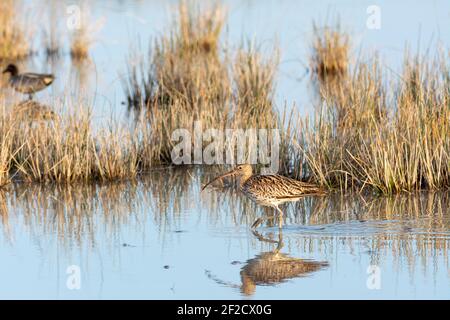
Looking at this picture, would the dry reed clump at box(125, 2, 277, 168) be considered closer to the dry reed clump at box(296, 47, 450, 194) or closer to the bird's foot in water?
the dry reed clump at box(296, 47, 450, 194)

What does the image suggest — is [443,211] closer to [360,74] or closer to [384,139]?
[384,139]

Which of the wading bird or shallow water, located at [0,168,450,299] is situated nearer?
shallow water, located at [0,168,450,299]

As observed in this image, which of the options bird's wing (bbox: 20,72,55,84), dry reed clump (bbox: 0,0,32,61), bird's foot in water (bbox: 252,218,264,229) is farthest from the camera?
dry reed clump (bbox: 0,0,32,61)

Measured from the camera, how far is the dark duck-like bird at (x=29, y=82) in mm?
17484

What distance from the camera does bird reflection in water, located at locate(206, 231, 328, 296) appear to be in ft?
26.2

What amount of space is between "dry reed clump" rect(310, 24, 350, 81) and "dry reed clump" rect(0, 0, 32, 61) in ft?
21.7

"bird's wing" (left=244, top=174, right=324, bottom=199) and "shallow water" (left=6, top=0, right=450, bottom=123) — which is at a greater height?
"shallow water" (left=6, top=0, right=450, bottom=123)

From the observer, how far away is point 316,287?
7.80m

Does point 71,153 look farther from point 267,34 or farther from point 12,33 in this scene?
point 12,33

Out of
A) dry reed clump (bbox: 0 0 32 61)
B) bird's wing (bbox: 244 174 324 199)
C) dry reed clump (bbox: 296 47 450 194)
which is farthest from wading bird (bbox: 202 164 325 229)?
dry reed clump (bbox: 0 0 32 61)

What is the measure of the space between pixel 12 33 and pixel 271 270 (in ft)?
48.0

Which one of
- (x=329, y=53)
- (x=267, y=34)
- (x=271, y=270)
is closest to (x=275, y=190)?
(x=271, y=270)

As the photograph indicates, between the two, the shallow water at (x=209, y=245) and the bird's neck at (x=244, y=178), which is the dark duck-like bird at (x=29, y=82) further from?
the bird's neck at (x=244, y=178)

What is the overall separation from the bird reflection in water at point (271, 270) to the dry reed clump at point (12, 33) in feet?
45.5
